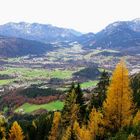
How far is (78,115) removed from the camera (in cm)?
8050

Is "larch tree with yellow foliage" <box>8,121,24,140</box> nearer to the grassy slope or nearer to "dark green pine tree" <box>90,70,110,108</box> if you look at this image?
"dark green pine tree" <box>90,70,110,108</box>

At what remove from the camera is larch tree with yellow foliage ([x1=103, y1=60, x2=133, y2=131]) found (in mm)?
62062

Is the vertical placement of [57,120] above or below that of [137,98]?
below

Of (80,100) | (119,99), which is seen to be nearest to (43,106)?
(80,100)

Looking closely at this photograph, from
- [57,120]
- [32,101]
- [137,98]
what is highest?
[137,98]

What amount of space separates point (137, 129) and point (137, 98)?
29.6 metres

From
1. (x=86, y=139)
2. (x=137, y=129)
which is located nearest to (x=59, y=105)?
(x=86, y=139)

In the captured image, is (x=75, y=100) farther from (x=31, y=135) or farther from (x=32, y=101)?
(x=32, y=101)

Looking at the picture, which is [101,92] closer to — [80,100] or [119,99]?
[80,100]

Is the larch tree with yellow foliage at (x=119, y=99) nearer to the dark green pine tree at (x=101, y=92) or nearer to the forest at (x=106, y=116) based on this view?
the forest at (x=106, y=116)

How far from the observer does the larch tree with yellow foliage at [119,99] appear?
62.1 m

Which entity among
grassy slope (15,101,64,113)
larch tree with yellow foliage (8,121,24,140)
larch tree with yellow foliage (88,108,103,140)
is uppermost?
larch tree with yellow foliage (88,108,103,140)

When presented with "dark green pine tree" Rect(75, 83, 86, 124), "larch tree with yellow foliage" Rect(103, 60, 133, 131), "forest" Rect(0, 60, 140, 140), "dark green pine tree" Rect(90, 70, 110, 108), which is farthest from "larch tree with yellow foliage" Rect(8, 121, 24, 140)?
"larch tree with yellow foliage" Rect(103, 60, 133, 131)

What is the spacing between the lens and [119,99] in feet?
206
